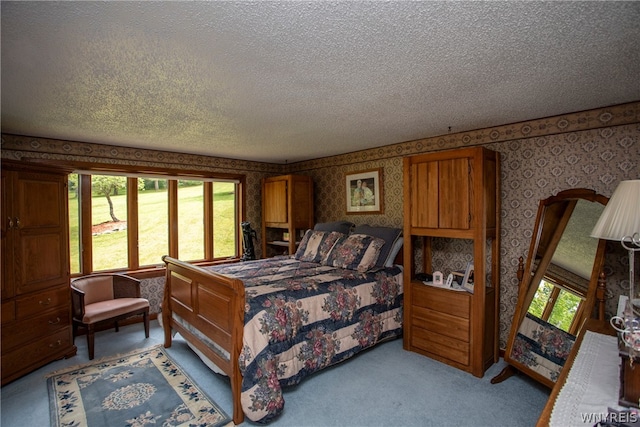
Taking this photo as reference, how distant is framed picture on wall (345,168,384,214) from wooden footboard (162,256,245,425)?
2.43m

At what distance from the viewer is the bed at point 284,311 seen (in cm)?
229

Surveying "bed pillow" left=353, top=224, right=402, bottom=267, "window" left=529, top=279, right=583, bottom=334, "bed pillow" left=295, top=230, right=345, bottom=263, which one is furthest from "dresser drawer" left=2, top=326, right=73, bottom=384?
"window" left=529, top=279, right=583, bottom=334

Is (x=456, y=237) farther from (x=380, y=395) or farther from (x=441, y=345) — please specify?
(x=380, y=395)

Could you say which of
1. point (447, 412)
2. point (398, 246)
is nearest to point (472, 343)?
point (447, 412)

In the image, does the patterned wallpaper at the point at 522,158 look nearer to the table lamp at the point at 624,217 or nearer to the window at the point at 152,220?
the window at the point at 152,220

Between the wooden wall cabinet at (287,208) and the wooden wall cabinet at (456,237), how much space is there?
2.07 metres

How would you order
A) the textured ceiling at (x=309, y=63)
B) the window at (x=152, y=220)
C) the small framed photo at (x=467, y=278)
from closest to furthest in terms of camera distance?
the textured ceiling at (x=309, y=63)
the small framed photo at (x=467, y=278)
the window at (x=152, y=220)

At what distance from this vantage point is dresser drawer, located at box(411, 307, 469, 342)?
9.65 ft

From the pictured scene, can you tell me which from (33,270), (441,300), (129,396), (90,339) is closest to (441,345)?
(441,300)

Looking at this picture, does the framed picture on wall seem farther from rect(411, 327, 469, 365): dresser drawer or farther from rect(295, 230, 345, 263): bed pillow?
rect(411, 327, 469, 365): dresser drawer

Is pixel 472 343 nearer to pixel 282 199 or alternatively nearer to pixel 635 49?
pixel 635 49

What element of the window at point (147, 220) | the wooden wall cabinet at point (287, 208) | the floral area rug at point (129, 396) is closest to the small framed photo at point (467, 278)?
the floral area rug at point (129, 396)

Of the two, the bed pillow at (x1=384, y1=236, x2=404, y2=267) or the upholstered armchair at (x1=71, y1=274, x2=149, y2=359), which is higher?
the bed pillow at (x1=384, y1=236, x2=404, y2=267)

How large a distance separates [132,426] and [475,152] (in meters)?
3.34
